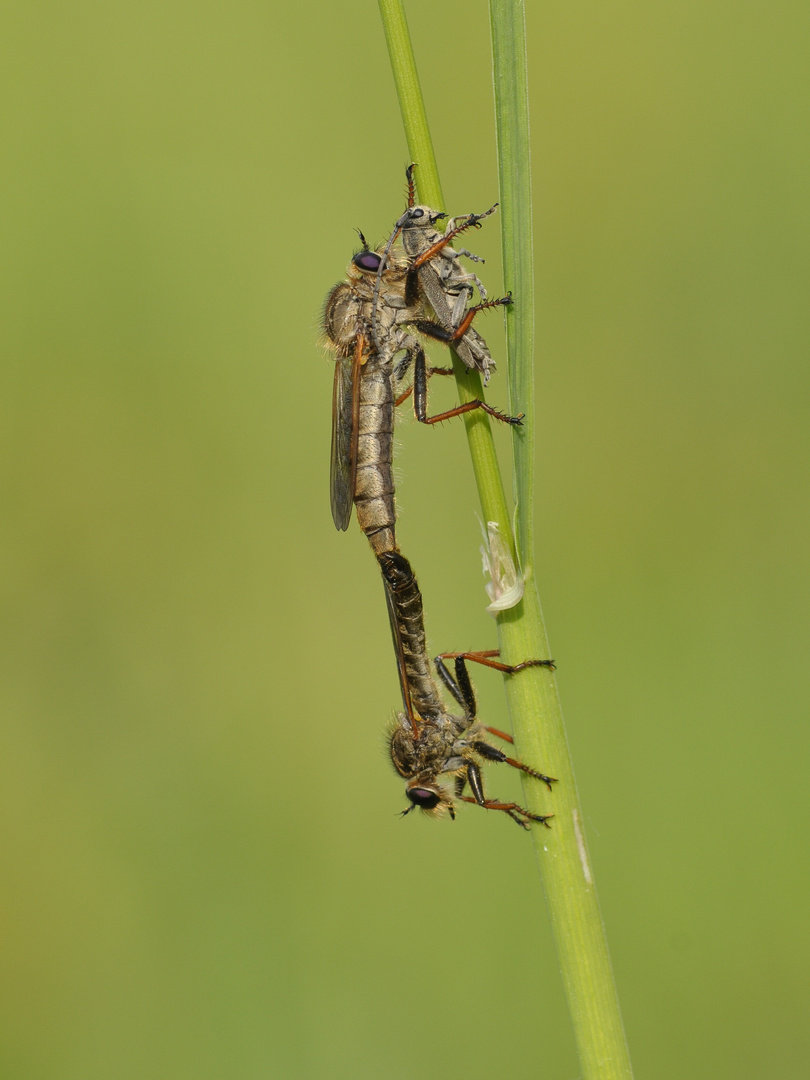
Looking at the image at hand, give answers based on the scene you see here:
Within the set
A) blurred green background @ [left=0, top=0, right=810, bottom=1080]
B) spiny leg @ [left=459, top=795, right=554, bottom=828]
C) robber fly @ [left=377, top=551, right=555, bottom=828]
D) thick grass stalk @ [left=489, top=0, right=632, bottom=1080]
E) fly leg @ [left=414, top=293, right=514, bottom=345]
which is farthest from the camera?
blurred green background @ [left=0, top=0, right=810, bottom=1080]

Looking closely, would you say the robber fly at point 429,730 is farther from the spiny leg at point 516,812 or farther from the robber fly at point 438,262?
the robber fly at point 438,262

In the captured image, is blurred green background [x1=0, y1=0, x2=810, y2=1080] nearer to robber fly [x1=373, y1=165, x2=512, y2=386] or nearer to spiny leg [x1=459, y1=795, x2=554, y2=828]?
spiny leg [x1=459, y1=795, x2=554, y2=828]

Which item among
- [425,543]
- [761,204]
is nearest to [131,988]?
[425,543]

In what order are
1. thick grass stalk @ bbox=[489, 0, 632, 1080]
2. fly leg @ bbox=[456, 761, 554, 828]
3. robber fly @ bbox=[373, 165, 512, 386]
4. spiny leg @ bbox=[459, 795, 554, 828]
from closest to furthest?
thick grass stalk @ bbox=[489, 0, 632, 1080] → spiny leg @ bbox=[459, 795, 554, 828] → robber fly @ bbox=[373, 165, 512, 386] → fly leg @ bbox=[456, 761, 554, 828]

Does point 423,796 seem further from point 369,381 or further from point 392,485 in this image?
point 369,381

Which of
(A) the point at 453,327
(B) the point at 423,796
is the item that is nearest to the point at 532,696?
(A) the point at 453,327

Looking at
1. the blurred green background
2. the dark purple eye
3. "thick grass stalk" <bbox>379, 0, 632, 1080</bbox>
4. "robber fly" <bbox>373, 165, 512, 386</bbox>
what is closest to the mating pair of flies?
the dark purple eye

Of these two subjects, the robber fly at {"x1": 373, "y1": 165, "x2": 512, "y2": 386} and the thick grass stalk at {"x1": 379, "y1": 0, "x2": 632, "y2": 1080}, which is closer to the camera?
the thick grass stalk at {"x1": 379, "y1": 0, "x2": 632, "y2": 1080}
